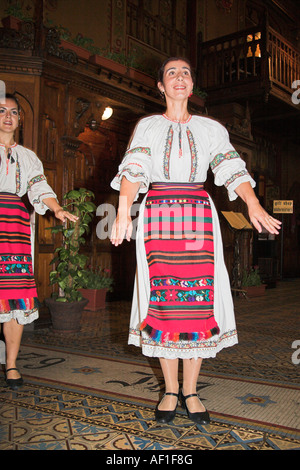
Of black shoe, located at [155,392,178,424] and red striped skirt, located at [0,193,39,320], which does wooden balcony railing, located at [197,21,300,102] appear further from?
black shoe, located at [155,392,178,424]

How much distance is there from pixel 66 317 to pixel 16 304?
162 centimetres

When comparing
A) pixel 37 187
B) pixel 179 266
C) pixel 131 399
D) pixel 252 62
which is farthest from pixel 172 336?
pixel 252 62

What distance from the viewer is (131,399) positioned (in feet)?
7.41

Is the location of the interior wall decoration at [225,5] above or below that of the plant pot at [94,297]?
above

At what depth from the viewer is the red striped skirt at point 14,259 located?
2.44m

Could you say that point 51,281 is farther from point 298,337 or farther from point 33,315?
point 298,337

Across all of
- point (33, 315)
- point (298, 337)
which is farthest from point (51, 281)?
point (298, 337)

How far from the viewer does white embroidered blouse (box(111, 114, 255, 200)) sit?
1.91 metres

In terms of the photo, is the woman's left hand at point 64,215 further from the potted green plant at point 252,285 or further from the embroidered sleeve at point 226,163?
the potted green plant at point 252,285

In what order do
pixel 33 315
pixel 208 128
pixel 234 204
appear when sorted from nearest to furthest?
pixel 208 128, pixel 33 315, pixel 234 204

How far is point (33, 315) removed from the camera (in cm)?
255

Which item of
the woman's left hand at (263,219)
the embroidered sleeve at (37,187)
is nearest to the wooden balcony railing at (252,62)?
the embroidered sleeve at (37,187)

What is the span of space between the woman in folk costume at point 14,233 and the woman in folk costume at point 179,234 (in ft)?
2.24
